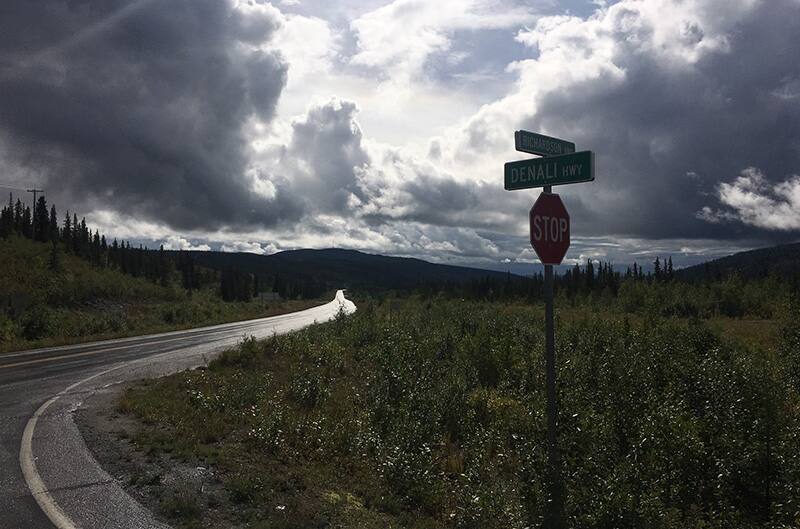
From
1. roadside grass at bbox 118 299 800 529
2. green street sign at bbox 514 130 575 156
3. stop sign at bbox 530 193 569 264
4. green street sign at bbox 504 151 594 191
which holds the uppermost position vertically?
green street sign at bbox 514 130 575 156

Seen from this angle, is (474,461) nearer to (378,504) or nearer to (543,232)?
(378,504)

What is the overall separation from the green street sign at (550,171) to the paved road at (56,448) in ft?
18.4

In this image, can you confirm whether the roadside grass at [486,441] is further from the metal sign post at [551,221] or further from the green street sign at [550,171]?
the green street sign at [550,171]

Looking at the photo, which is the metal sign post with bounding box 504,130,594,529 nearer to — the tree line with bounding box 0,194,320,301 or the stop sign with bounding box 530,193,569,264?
the stop sign with bounding box 530,193,569,264

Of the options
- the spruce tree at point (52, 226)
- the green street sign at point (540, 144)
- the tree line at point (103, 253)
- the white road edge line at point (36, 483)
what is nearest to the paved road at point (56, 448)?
the white road edge line at point (36, 483)

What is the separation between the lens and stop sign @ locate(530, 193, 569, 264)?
614 centimetres

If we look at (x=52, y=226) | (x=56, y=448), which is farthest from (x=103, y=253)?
(x=56, y=448)

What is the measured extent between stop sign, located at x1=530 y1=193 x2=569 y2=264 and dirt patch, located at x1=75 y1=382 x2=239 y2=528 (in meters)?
4.49

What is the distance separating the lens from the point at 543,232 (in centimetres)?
619

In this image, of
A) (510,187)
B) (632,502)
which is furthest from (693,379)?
(510,187)

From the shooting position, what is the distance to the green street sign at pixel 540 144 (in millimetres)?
6434

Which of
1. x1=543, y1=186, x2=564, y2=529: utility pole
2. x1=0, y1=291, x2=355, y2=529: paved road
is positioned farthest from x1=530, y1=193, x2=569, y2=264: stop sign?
x1=0, y1=291, x2=355, y2=529: paved road

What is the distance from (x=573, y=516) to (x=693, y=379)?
757 centimetres

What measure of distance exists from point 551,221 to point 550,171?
64 cm
